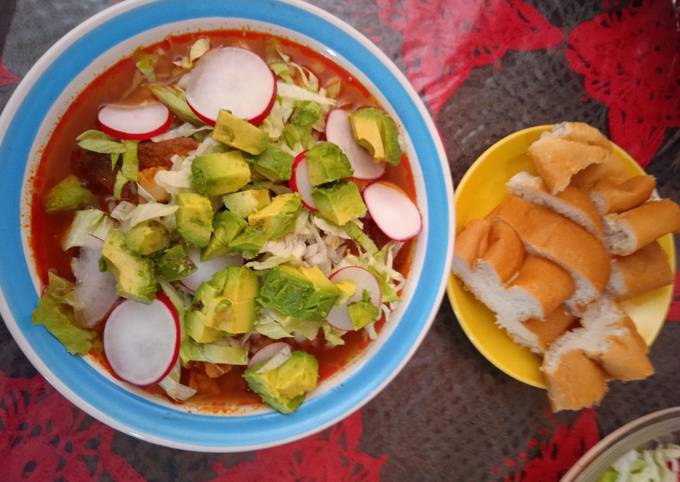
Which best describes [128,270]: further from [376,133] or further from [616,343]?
[616,343]

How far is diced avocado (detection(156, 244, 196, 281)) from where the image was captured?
124 cm

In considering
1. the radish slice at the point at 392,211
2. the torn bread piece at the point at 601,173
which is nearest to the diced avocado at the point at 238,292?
the radish slice at the point at 392,211

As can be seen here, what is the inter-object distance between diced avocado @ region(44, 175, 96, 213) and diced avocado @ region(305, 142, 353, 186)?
19.6 inches

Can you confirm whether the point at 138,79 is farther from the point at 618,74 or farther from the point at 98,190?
the point at 618,74

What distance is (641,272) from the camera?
5.56 feet

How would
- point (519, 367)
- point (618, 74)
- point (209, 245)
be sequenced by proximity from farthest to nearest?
point (618, 74)
point (519, 367)
point (209, 245)

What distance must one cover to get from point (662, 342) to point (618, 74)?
850 mm

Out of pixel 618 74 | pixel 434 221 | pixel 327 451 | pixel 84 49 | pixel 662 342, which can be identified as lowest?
pixel 327 451

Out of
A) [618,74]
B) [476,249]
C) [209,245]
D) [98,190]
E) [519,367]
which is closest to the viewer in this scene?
[209,245]

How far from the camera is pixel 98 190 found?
1.38 meters

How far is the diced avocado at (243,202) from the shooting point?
4.14 ft

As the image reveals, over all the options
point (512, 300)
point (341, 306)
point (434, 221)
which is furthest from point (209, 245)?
point (512, 300)

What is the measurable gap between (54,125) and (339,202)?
2.05 feet

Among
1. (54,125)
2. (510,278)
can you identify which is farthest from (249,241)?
(510,278)
